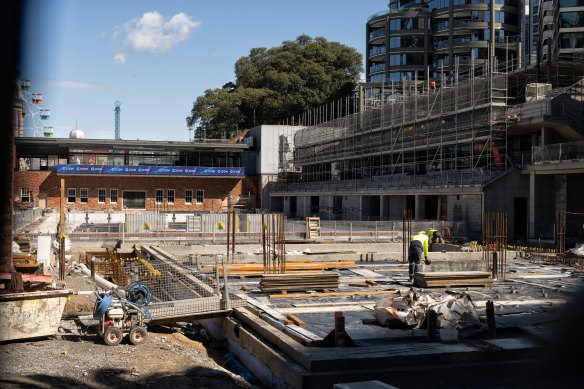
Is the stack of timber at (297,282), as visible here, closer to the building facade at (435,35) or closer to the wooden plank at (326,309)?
the wooden plank at (326,309)

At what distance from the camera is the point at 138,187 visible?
6800 cm

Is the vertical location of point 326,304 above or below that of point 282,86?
below

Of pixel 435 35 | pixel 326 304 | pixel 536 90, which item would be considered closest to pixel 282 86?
pixel 435 35

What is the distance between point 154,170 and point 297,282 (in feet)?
171

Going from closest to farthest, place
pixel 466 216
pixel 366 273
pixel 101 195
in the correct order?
pixel 366 273 < pixel 466 216 < pixel 101 195

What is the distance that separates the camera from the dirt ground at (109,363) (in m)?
9.76

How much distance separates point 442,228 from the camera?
3709 centimetres

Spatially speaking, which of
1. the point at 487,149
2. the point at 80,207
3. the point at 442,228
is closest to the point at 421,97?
the point at 487,149

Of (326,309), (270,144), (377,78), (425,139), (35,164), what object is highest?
(377,78)

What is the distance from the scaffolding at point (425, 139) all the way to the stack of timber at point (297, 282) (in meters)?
25.3

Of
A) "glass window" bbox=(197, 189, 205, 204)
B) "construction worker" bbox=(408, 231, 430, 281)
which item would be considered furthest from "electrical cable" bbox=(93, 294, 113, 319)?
"glass window" bbox=(197, 189, 205, 204)

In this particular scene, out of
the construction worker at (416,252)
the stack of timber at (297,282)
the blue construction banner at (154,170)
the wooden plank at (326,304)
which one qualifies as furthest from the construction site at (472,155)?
the wooden plank at (326,304)

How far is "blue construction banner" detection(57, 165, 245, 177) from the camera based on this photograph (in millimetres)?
65062

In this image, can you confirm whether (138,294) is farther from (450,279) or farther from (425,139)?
(425,139)
